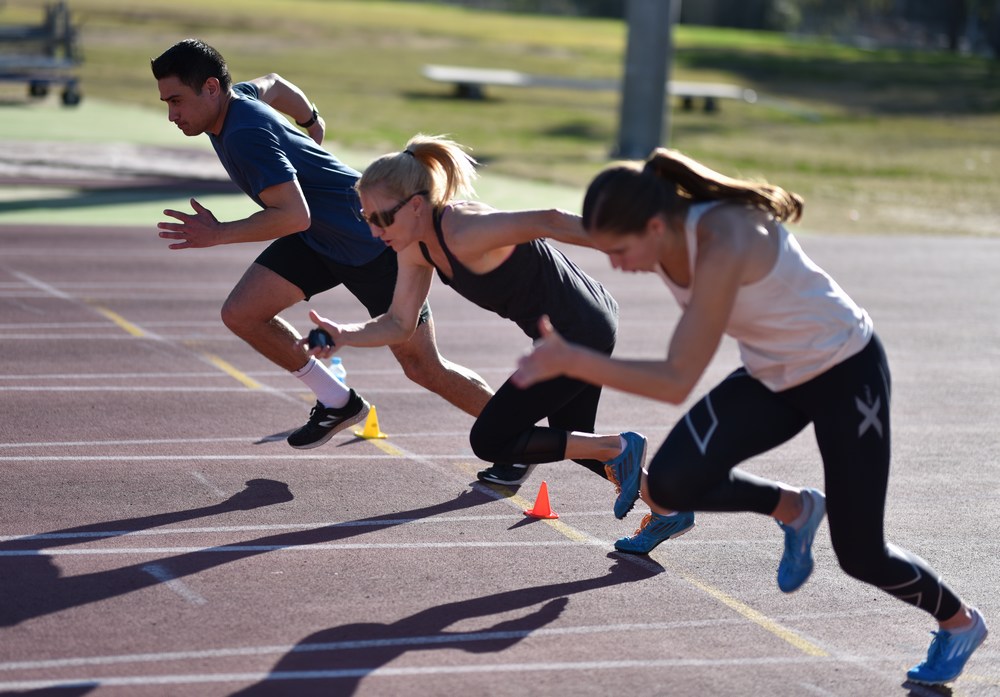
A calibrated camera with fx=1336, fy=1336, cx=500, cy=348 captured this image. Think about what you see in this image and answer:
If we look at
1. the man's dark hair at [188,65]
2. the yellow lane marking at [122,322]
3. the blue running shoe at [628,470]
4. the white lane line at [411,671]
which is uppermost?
the man's dark hair at [188,65]

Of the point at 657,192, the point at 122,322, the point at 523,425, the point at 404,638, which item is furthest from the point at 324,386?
the point at 122,322

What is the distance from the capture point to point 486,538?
5.84 m

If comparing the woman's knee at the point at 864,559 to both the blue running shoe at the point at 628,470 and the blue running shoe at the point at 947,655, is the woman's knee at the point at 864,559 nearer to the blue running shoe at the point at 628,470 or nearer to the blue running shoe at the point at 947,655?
the blue running shoe at the point at 947,655

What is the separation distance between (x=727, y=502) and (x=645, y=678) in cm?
67

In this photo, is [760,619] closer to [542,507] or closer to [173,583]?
[542,507]

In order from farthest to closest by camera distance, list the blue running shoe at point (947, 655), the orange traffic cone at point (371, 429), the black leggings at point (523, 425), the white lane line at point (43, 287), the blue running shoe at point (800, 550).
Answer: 1. the white lane line at point (43, 287)
2. the orange traffic cone at point (371, 429)
3. the black leggings at point (523, 425)
4. the blue running shoe at point (800, 550)
5. the blue running shoe at point (947, 655)

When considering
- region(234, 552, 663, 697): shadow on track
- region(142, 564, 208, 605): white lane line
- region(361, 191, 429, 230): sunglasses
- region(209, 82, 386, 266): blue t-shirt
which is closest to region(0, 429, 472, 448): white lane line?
region(209, 82, 386, 266): blue t-shirt

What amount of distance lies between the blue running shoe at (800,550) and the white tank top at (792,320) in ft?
1.59

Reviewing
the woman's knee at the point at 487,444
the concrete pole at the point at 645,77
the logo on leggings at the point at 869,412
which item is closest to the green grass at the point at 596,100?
the concrete pole at the point at 645,77

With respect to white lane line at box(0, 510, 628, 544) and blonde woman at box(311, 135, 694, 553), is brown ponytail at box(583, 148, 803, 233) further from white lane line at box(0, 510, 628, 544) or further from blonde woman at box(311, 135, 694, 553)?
white lane line at box(0, 510, 628, 544)

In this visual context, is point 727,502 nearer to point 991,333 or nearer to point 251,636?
point 251,636

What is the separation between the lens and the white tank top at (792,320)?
4281 millimetres

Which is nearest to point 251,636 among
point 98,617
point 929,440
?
point 98,617

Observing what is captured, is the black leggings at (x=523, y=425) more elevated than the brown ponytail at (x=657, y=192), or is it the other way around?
the brown ponytail at (x=657, y=192)
